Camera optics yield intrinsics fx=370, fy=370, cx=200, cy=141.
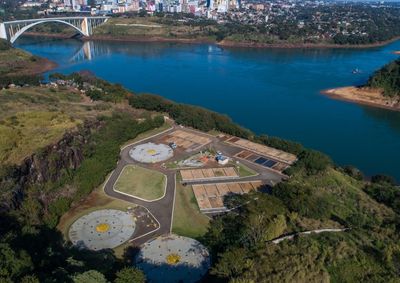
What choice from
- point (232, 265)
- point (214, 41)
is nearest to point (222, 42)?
point (214, 41)

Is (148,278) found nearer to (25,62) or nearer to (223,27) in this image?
(25,62)

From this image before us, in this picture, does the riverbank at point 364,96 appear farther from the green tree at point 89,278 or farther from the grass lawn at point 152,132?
the green tree at point 89,278

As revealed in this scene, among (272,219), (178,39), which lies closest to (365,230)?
(272,219)

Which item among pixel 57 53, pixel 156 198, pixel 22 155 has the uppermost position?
pixel 22 155

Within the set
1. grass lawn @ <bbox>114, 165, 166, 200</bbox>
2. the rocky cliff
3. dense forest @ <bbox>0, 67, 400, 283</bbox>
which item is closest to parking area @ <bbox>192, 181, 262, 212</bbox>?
dense forest @ <bbox>0, 67, 400, 283</bbox>

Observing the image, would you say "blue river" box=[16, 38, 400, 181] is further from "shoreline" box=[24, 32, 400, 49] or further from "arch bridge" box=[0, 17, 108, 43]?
"arch bridge" box=[0, 17, 108, 43]

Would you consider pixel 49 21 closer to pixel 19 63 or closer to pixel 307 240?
pixel 19 63

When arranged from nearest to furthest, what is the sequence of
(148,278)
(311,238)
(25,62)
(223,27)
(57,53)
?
(148,278) → (311,238) → (25,62) → (57,53) → (223,27)
